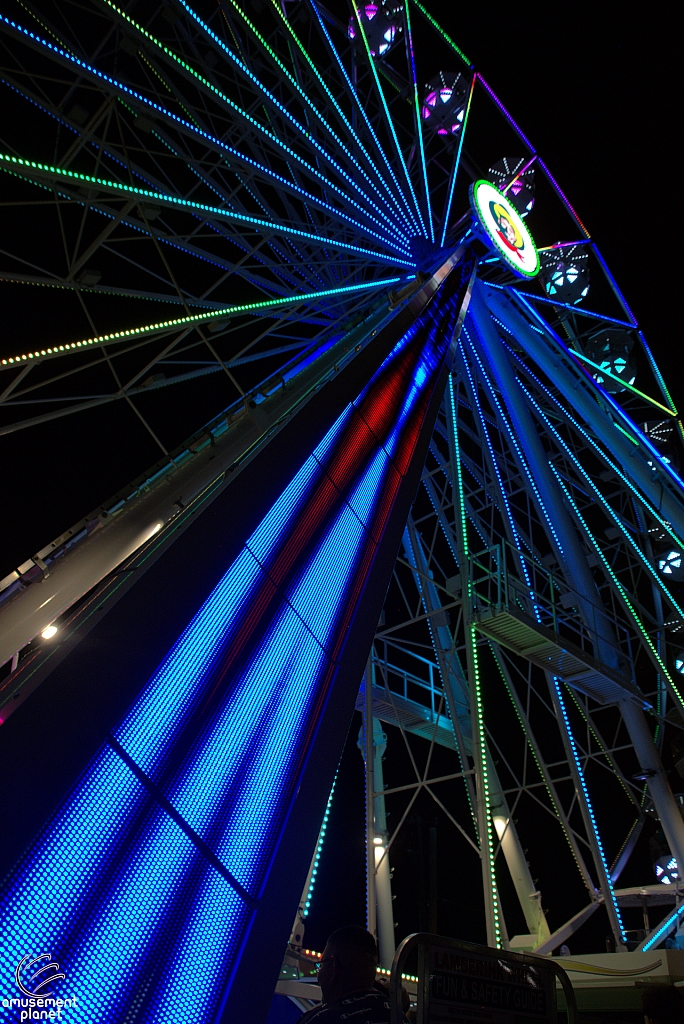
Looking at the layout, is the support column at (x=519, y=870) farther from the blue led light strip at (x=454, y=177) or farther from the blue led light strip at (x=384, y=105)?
the blue led light strip at (x=384, y=105)

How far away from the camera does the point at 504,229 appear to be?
42.9 feet

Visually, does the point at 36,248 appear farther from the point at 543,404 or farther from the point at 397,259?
the point at 543,404

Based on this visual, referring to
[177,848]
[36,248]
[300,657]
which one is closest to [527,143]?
[36,248]

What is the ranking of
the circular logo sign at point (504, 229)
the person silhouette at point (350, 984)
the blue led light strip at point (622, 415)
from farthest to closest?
the circular logo sign at point (504, 229), the blue led light strip at point (622, 415), the person silhouette at point (350, 984)

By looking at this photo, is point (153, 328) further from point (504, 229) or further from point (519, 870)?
point (519, 870)

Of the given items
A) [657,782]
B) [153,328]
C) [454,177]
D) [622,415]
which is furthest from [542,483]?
[153,328]

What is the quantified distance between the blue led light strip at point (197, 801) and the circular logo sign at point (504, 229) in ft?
27.6

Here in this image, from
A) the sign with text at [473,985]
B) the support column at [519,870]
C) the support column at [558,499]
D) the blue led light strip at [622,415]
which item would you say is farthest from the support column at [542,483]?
the sign with text at [473,985]

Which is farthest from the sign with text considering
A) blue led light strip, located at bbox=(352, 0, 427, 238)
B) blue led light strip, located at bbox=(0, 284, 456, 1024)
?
blue led light strip, located at bbox=(352, 0, 427, 238)

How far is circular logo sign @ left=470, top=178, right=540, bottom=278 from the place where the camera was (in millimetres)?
12312

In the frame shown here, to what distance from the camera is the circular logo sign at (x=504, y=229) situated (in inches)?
485

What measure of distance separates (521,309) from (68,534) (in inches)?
373

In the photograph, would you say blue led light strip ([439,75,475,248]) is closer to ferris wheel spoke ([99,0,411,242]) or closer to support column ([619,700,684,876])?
ferris wheel spoke ([99,0,411,242])

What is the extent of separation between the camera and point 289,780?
13.5 ft
